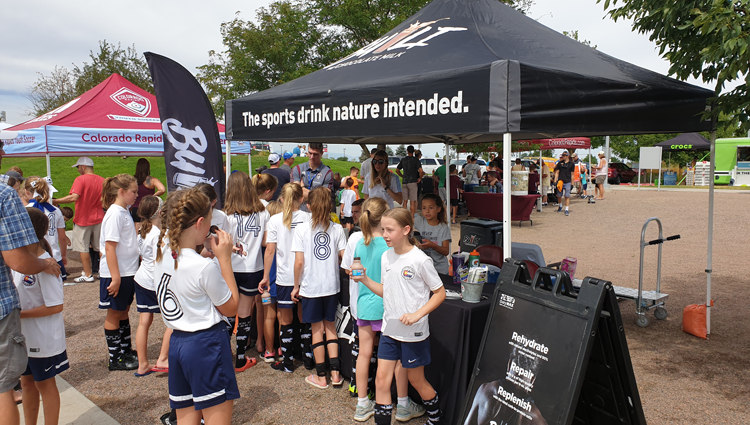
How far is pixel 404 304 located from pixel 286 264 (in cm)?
152

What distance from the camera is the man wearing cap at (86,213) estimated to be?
7.82m

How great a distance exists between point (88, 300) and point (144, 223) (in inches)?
143

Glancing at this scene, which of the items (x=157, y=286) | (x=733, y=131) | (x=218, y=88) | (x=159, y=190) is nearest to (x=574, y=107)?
(x=733, y=131)

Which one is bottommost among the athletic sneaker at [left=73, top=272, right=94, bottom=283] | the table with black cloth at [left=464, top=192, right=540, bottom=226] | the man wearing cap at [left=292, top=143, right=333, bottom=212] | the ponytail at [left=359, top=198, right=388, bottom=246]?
the athletic sneaker at [left=73, top=272, right=94, bottom=283]

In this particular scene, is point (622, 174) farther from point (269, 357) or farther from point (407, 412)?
point (407, 412)

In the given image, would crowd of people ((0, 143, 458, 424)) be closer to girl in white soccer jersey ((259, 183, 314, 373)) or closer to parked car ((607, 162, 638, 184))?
girl in white soccer jersey ((259, 183, 314, 373))

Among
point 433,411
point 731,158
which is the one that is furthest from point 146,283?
point 731,158

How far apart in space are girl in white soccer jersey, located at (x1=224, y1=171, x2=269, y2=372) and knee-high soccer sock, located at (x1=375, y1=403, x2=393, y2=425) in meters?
1.66

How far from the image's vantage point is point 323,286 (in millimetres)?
3934

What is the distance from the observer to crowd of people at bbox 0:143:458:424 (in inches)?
96.9

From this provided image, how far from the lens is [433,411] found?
3219 mm

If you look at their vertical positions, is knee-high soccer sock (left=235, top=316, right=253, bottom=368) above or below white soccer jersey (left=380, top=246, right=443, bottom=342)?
below

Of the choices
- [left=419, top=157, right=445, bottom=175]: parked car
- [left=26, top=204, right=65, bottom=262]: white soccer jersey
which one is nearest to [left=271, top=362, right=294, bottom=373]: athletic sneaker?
[left=26, top=204, right=65, bottom=262]: white soccer jersey

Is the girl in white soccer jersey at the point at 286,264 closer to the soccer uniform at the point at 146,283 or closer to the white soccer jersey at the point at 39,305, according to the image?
the soccer uniform at the point at 146,283
